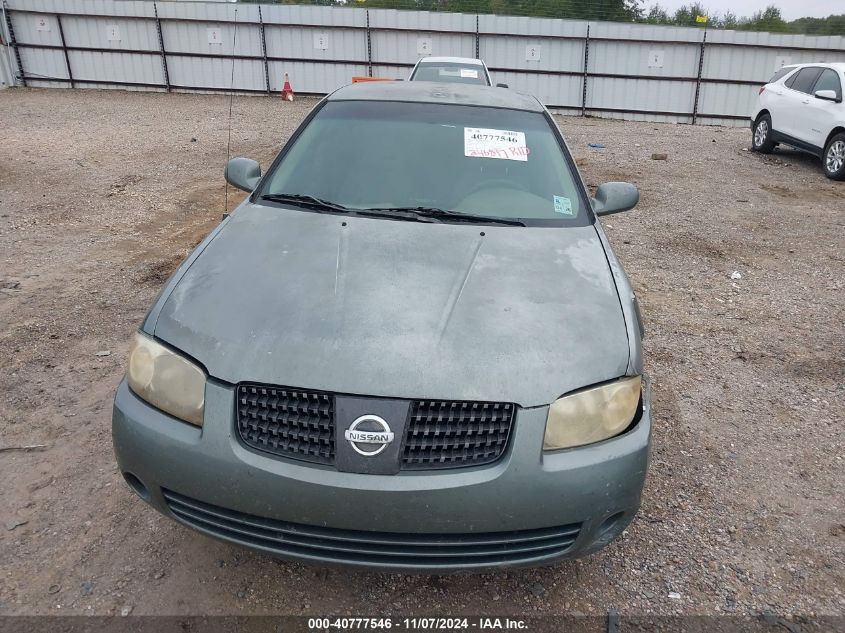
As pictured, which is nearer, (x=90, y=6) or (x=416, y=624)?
(x=416, y=624)

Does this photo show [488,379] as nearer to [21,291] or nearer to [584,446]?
[584,446]

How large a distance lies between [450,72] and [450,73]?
0.06 metres

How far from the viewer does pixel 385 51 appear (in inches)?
703

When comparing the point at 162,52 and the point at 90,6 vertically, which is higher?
the point at 90,6

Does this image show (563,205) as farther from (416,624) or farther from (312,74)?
(312,74)

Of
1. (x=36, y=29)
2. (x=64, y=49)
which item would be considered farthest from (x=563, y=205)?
(x=36, y=29)

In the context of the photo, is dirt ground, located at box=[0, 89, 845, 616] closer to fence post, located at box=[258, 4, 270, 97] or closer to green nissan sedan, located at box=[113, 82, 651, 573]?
green nissan sedan, located at box=[113, 82, 651, 573]

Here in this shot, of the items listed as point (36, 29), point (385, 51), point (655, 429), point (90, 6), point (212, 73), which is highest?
point (90, 6)

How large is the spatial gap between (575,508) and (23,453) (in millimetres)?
2519

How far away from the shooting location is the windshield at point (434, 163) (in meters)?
2.97

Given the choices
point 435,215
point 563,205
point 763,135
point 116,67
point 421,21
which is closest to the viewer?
point 435,215

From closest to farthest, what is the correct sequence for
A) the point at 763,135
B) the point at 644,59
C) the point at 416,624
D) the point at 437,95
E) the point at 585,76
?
the point at 416,624, the point at 437,95, the point at 763,135, the point at 644,59, the point at 585,76

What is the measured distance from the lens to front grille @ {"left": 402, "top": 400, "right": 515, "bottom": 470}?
182cm

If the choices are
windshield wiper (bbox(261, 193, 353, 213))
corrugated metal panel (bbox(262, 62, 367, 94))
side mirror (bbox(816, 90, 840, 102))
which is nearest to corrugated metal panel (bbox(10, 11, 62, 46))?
corrugated metal panel (bbox(262, 62, 367, 94))
